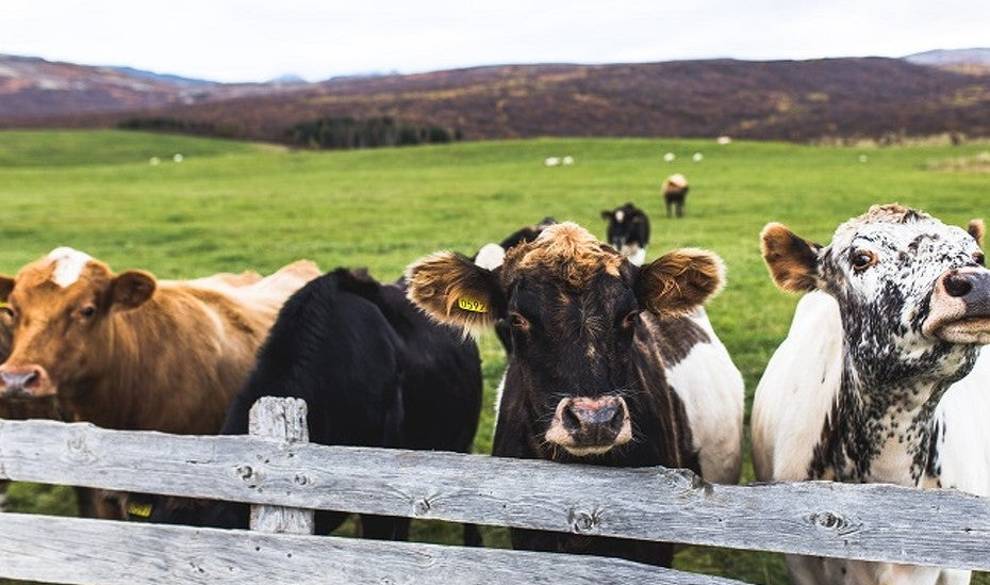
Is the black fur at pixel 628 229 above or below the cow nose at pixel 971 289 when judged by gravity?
below

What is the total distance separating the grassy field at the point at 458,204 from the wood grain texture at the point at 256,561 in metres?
Result: 2.39

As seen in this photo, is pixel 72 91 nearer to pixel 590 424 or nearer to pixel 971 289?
pixel 590 424

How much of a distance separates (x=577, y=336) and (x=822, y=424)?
1.22 m

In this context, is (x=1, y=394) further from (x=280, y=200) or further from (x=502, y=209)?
(x=280, y=200)

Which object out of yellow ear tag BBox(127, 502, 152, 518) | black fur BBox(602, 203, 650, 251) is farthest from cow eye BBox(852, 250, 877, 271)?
black fur BBox(602, 203, 650, 251)

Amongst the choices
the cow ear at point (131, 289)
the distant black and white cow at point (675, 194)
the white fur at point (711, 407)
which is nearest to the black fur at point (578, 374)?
the white fur at point (711, 407)

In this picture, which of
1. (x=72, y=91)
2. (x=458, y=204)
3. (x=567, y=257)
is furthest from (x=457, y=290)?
(x=72, y=91)

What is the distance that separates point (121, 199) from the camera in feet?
108

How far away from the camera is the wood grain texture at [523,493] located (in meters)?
3.17

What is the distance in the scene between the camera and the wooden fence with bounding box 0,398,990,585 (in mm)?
3221

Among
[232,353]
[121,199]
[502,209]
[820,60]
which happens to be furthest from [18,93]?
[232,353]

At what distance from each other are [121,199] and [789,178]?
24.2 m

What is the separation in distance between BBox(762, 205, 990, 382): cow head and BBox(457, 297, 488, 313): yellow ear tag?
123cm

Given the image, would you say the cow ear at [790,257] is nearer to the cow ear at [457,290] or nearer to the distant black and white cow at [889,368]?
the distant black and white cow at [889,368]
